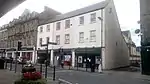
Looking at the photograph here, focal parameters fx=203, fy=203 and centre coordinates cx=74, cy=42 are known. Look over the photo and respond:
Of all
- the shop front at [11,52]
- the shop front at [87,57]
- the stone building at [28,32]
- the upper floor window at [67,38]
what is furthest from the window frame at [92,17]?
the shop front at [11,52]

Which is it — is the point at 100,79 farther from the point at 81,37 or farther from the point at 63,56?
the point at 63,56

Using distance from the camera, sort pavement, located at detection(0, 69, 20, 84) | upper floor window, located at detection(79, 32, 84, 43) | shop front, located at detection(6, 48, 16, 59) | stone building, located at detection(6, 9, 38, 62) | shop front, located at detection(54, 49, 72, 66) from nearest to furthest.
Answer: pavement, located at detection(0, 69, 20, 84), upper floor window, located at detection(79, 32, 84, 43), shop front, located at detection(54, 49, 72, 66), stone building, located at detection(6, 9, 38, 62), shop front, located at detection(6, 48, 16, 59)

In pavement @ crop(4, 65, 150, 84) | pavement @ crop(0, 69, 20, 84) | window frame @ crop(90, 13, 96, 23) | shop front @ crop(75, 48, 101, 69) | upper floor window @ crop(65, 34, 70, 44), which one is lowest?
pavement @ crop(4, 65, 150, 84)

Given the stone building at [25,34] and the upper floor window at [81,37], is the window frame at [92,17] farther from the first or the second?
the stone building at [25,34]

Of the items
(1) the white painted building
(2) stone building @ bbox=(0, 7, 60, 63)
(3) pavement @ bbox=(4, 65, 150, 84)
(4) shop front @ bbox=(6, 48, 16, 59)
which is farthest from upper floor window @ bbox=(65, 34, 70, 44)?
(4) shop front @ bbox=(6, 48, 16, 59)

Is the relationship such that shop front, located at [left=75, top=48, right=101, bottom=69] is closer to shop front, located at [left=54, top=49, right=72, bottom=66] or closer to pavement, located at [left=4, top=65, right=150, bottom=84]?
shop front, located at [left=54, top=49, right=72, bottom=66]

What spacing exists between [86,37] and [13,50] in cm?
2642

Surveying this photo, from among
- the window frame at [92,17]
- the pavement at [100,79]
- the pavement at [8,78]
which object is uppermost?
the window frame at [92,17]

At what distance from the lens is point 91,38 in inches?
1059

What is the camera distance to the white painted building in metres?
25.9

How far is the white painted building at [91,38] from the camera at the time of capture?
2592 cm

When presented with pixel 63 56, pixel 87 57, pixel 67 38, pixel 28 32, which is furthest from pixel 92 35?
pixel 28 32

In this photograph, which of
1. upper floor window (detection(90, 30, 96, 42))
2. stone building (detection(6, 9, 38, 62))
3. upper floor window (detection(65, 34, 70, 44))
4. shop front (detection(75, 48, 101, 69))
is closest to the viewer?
shop front (detection(75, 48, 101, 69))

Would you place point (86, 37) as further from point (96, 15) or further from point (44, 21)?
point (44, 21)
